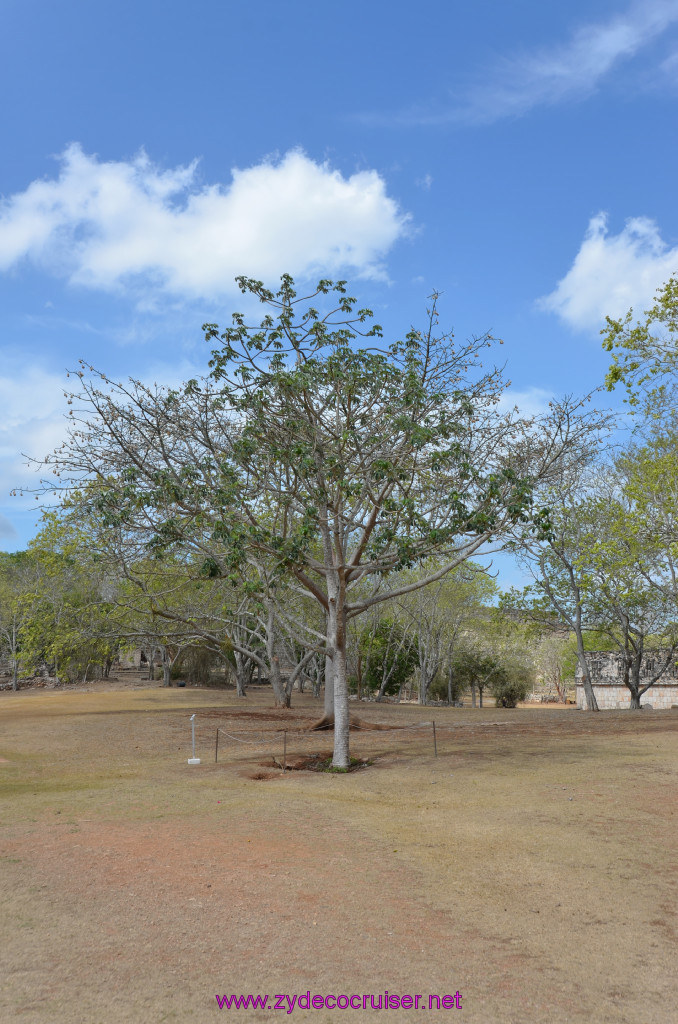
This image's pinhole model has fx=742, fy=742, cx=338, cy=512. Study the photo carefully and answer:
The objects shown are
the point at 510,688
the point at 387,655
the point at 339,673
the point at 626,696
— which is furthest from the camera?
the point at 510,688

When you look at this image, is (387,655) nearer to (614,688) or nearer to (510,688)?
(510,688)

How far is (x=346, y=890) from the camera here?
7035mm

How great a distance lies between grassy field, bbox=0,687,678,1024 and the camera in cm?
512

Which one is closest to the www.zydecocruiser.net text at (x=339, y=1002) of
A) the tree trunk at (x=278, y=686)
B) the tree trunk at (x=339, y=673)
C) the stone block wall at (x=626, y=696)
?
the tree trunk at (x=339, y=673)

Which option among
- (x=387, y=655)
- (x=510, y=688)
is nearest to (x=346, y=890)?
Answer: (x=387, y=655)

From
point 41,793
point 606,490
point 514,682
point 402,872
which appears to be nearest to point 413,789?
point 402,872

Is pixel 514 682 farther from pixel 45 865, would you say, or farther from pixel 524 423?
pixel 45 865

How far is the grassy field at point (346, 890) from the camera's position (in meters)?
5.12

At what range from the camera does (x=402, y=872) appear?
25.1ft

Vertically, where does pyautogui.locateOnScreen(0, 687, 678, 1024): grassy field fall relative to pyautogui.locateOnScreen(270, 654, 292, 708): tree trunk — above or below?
below

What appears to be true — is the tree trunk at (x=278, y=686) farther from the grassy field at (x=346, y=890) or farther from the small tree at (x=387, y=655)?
the grassy field at (x=346, y=890)

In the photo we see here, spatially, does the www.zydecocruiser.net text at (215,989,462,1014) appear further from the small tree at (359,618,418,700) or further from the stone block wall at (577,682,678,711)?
the stone block wall at (577,682,678,711)

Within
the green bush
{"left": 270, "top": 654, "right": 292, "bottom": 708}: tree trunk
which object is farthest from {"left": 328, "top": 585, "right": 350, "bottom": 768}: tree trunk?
the green bush

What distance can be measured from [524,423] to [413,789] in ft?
26.2
